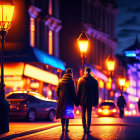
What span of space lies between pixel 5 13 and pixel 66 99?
3258mm

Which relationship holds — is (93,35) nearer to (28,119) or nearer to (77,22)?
(77,22)

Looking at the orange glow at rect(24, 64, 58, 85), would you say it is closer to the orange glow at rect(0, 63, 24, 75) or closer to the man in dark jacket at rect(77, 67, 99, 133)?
the orange glow at rect(0, 63, 24, 75)

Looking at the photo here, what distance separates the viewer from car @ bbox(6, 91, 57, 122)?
2244 centimetres

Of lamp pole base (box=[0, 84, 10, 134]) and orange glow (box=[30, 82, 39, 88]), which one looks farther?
orange glow (box=[30, 82, 39, 88])

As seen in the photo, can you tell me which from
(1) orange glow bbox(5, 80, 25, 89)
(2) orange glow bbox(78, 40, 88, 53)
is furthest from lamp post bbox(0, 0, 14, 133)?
(1) orange glow bbox(5, 80, 25, 89)

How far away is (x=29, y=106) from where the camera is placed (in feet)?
74.6

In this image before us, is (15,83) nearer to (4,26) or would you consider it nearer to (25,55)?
(25,55)

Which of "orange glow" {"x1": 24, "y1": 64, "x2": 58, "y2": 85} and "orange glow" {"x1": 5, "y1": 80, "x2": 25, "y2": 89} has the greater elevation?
"orange glow" {"x1": 24, "y1": 64, "x2": 58, "y2": 85}

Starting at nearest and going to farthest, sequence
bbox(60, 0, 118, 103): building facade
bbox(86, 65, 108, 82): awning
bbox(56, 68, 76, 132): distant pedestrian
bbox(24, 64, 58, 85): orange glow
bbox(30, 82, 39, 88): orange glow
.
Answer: bbox(56, 68, 76, 132): distant pedestrian < bbox(24, 64, 58, 85): orange glow < bbox(30, 82, 39, 88): orange glow < bbox(60, 0, 118, 103): building facade < bbox(86, 65, 108, 82): awning

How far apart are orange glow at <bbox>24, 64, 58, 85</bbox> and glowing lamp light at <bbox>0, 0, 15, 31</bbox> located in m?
17.8

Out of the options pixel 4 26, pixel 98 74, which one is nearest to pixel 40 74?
pixel 98 74

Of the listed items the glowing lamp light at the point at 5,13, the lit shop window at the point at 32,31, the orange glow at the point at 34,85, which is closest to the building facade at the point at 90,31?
the lit shop window at the point at 32,31

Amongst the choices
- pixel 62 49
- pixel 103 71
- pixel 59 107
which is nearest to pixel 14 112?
pixel 59 107

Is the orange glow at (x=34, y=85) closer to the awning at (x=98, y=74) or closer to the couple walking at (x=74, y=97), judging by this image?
the awning at (x=98, y=74)
